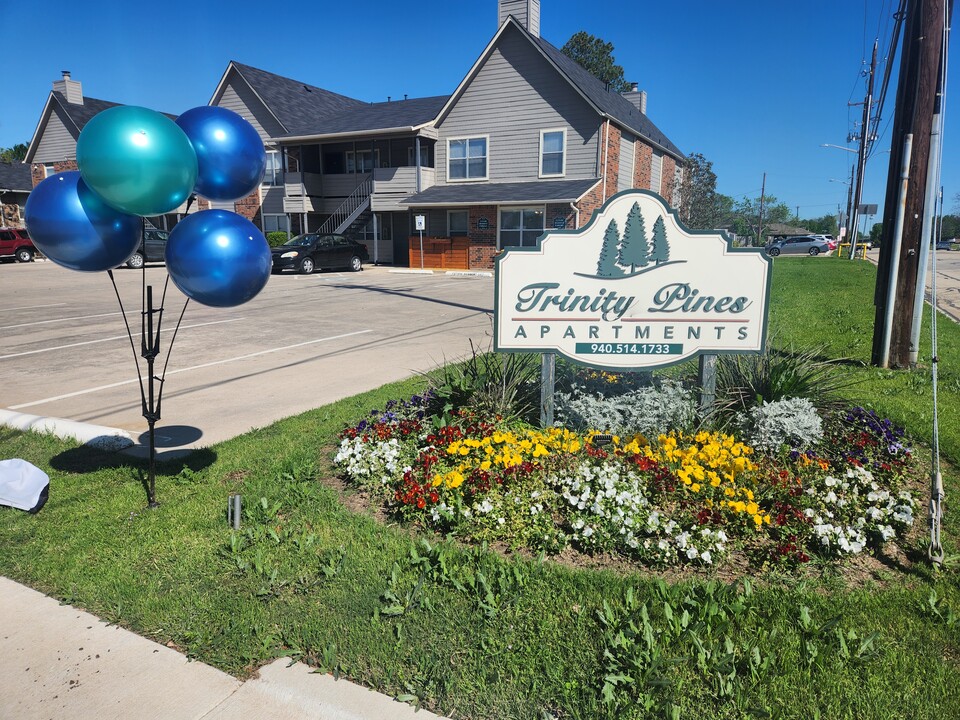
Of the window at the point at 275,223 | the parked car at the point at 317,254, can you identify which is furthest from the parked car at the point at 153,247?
the window at the point at 275,223

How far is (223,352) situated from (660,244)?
22.7ft

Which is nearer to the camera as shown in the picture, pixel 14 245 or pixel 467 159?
pixel 467 159

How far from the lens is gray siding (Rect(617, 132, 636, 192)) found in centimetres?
2750

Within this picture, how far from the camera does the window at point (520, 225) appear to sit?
2614 cm

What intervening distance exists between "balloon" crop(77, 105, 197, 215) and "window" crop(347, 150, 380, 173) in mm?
28774

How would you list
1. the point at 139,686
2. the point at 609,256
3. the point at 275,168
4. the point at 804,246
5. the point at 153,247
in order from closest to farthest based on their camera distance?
the point at 139,686 < the point at 609,256 < the point at 153,247 < the point at 275,168 < the point at 804,246

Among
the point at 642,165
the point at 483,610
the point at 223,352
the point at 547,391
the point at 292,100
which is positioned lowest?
the point at 483,610

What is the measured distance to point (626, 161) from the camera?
28203 mm

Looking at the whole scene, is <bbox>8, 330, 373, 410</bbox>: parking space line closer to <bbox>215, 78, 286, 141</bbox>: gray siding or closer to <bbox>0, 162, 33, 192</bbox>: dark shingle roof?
<bbox>215, 78, 286, 141</bbox>: gray siding

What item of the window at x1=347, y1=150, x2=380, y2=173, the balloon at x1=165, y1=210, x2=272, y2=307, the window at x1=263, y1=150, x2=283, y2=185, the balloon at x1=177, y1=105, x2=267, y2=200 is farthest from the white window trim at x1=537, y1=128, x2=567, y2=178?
the balloon at x1=165, y1=210, x2=272, y2=307

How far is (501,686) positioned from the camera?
2.67m

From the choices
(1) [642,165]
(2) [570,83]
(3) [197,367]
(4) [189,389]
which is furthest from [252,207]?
(4) [189,389]

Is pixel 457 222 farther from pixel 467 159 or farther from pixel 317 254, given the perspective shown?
pixel 317 254

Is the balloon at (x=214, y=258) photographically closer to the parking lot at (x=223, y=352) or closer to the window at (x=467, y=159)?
the parking lot at (x=223, y=352)
